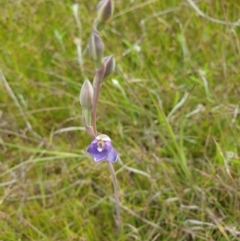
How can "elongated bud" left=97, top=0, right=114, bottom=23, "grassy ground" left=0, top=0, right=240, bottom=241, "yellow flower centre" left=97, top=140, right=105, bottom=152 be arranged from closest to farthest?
"elongated bud" left=97, top=0, right=114, bottom=23 → "yellow flower centre" left=97, top=140, right=105, bottom=152 → "grassy ground" left=0, top=0, right=240, bottom=241

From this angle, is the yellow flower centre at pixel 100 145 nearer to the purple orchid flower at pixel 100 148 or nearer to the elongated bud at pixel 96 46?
the purple orchid flower at pixel 100 148

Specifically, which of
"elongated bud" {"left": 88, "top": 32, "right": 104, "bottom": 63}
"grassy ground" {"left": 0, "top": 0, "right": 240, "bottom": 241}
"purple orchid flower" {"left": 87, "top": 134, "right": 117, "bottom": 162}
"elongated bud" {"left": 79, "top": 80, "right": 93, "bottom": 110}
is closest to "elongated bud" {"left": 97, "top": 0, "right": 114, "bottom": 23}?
"elongated bud" {"left": 88, "top": 32, "right": 104, "bottom": 63}

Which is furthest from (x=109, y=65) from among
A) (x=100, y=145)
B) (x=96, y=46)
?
(x=100, y=145)

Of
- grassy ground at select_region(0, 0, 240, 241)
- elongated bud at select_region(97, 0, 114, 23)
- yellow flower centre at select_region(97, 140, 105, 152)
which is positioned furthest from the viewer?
grassy ground at select_region(0, 0, 240, 241)

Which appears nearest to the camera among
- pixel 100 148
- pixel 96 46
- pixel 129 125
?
pixel 96 46

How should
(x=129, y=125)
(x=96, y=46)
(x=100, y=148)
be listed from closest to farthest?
(x=96, y=46) < (x=100, y=148) < (x=129, y=125)

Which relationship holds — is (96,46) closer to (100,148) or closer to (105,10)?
(105,10)

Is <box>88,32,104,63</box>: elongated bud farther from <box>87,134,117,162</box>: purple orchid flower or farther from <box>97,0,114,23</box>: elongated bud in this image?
<box>87,134,117,162</box>: purple orchid flower

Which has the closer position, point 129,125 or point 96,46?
point 96,46
